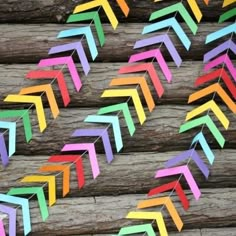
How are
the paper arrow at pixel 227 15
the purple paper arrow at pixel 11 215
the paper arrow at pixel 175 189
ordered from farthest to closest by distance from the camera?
the paper arrow at pixel 227 15 < the paper arrow at pixel 175 189 < the purple paper arrow at pixel 11 215

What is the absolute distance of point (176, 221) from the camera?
6.76 ft

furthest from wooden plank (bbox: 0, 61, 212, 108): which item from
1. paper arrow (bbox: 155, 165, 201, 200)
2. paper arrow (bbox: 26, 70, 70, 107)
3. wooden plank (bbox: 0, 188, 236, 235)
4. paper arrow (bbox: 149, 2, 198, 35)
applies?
wooden plank (bbox: 0, 188, 236, 235)

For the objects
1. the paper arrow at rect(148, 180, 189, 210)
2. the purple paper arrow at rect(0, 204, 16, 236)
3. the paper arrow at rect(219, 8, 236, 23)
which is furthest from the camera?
the paper arrow at rect(219, 8, 236, 23)

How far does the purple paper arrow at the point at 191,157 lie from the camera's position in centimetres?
209

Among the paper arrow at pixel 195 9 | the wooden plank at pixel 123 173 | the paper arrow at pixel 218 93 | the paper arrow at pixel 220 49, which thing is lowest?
the wooden plank at pixel 123 173

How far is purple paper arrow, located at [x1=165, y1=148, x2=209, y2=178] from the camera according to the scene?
6.87 feet

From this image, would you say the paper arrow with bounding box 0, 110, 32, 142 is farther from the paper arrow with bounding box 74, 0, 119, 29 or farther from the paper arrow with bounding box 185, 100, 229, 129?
the paper arrow with bounding box 185, 100, 229, 129

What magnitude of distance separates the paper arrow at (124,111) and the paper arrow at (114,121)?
0.02 meters

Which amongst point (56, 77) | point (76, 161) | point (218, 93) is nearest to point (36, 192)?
point (76, 161)

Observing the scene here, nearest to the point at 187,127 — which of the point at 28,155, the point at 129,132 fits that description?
the point at 129,132

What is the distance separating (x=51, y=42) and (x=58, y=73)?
0.42ft

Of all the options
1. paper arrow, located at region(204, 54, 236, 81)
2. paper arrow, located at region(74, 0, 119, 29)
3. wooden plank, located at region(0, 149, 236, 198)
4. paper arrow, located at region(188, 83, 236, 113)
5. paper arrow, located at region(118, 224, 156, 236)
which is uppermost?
paper arrow, located at region(74, 0, 119, 29)

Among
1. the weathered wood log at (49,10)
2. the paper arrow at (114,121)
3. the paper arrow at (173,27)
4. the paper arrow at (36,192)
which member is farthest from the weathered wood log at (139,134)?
the weathered wood log at (49,10)

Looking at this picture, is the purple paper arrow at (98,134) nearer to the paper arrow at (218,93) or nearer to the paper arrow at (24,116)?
the paper arrow at (24,116)
